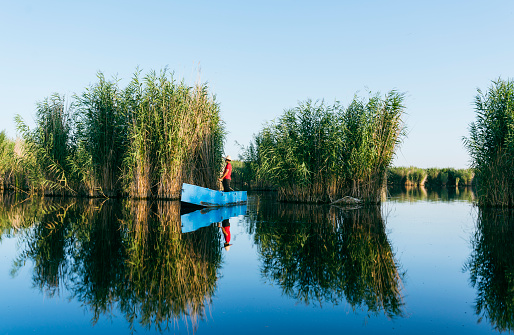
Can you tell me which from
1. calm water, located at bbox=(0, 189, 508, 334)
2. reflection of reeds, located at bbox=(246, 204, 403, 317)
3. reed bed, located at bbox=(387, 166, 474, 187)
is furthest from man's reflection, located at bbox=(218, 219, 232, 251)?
reed bed, located at bbox=(387, 166, 474, 187)

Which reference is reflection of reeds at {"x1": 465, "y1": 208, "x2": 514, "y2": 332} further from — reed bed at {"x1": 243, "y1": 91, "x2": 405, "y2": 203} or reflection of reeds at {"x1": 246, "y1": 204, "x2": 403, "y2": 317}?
reed bed at {"x1": 243, "y1": 91, "x2": 405, "y2": 203}

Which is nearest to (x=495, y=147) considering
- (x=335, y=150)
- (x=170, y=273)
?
Answer: (x=335, y=150)

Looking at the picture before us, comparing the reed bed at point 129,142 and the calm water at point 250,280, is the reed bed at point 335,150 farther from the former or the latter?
the calm water at point 250,280

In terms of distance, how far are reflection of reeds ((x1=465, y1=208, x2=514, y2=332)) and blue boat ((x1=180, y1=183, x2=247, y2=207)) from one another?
875cm

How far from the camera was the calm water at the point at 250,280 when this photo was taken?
12.2ft

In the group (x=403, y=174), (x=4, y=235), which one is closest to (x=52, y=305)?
(x=4, y=235)

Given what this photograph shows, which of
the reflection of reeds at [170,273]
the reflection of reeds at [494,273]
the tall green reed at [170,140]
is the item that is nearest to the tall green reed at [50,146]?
the tall green reed at [170,140]

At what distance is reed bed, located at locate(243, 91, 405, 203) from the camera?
623 inches

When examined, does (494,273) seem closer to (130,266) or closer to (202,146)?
(130,266)

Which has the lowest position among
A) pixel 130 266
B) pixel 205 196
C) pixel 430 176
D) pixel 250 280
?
pixel 250 280

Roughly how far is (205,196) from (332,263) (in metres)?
8.76

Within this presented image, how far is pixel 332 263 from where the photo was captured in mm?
5895

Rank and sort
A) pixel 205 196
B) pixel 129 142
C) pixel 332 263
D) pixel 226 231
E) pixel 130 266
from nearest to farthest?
pixel 130 266, pixel 332 263, pixel 226 231, pixel 205 196, pixel 129 142

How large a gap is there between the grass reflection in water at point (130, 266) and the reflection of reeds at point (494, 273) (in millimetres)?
3172
